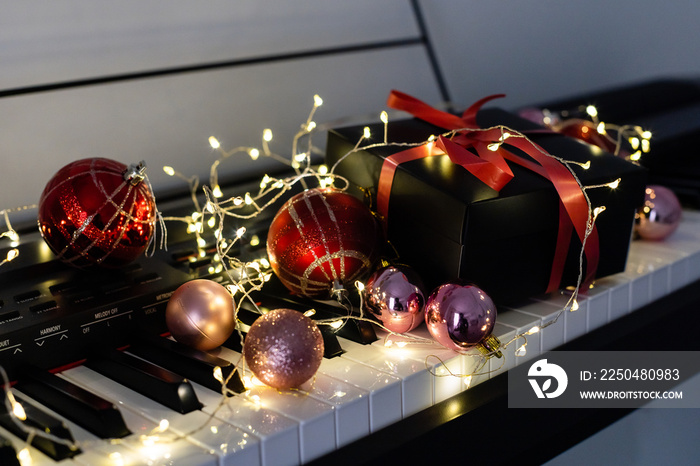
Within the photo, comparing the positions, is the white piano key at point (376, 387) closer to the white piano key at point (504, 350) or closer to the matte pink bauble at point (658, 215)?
the white piano key at point (504, 350)

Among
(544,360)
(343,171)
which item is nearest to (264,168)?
(343,171)

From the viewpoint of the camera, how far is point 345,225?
89cm

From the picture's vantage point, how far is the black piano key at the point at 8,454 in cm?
62

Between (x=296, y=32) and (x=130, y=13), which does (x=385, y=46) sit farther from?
(x=130, y=13)

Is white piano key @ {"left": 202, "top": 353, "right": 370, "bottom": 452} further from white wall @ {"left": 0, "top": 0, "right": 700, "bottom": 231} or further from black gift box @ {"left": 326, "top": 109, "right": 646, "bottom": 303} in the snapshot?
white wall @ {"left": 0, "top": 0, "right": 700, "bottom": 231}

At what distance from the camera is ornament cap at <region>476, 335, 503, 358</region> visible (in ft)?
2.81

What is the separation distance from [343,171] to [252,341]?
0.39 metres

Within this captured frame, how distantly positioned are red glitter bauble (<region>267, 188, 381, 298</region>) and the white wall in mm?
454

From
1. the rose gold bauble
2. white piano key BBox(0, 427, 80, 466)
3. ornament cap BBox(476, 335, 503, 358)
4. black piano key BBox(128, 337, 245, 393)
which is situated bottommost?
ornament cap BBox(476, 335, 503, 358)

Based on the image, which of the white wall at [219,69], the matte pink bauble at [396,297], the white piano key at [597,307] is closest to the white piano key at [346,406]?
the matte pink bauble at [396,297]

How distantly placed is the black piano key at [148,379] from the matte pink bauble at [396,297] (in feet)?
0.81

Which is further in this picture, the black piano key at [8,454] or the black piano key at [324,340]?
the black piano key at [324,340]

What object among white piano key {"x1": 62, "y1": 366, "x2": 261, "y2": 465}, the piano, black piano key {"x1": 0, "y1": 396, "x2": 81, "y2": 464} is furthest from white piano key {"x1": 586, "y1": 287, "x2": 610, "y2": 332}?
black piano key {"x1": 0, "y1": 396, "x2": 81, "y2": 464}

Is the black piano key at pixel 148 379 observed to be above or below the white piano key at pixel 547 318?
above
